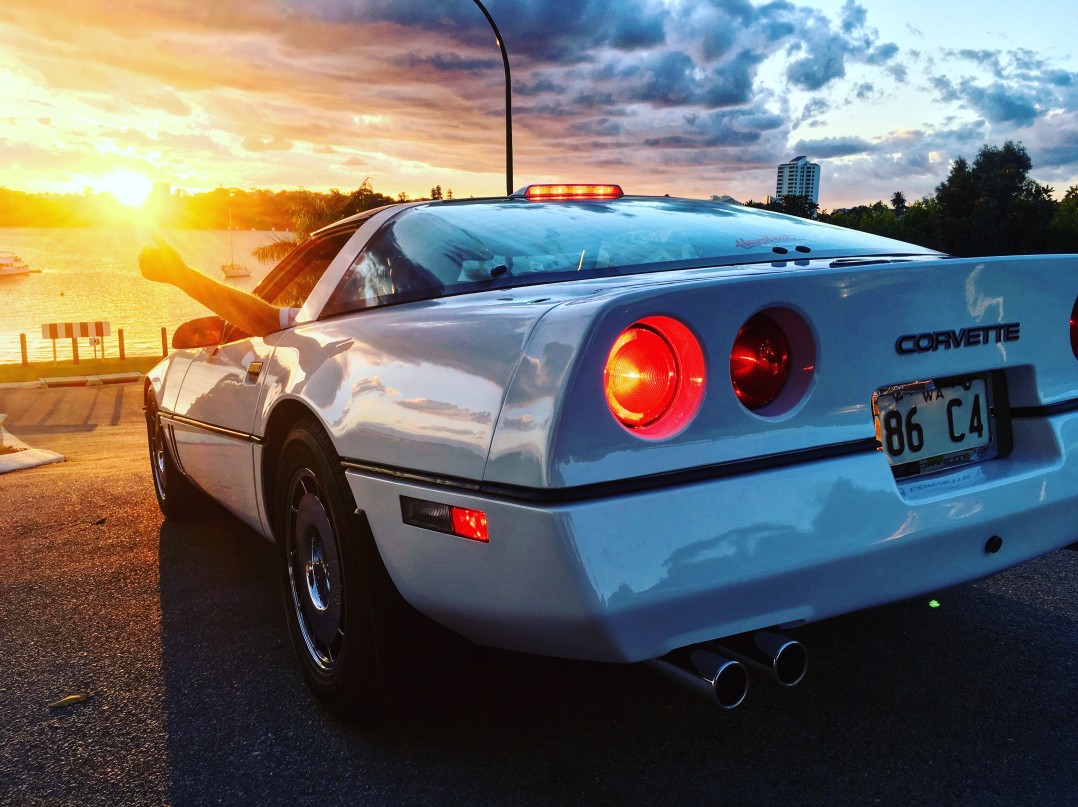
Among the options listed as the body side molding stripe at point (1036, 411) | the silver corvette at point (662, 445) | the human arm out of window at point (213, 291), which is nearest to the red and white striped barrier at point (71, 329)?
the human arm out of window at point (213, 291)

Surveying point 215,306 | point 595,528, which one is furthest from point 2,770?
point 595,528

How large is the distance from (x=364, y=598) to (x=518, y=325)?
83 cm

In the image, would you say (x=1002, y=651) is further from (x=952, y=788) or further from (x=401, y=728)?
(x=401, y=728)

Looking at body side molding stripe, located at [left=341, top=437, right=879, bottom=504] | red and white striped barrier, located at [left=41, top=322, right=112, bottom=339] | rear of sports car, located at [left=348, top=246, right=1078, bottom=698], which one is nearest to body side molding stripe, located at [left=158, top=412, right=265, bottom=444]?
rear of sports car, located at [left=348, top=246, right=1078, bottom=698]

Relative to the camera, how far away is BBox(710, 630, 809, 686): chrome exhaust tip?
6.15 ft

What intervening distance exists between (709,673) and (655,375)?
592 mm

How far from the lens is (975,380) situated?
2287 mm

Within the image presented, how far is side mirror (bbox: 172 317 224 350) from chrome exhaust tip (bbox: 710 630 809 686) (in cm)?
248

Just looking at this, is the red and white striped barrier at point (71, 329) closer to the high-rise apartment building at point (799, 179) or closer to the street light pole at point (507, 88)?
the street light pole at point (507, 88)

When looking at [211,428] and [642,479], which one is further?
[211,428]

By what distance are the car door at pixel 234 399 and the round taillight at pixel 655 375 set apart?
1.59 metres

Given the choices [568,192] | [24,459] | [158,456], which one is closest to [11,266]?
[24,459]

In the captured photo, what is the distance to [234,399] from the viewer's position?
3.28m

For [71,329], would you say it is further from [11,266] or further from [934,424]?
[11,266]
